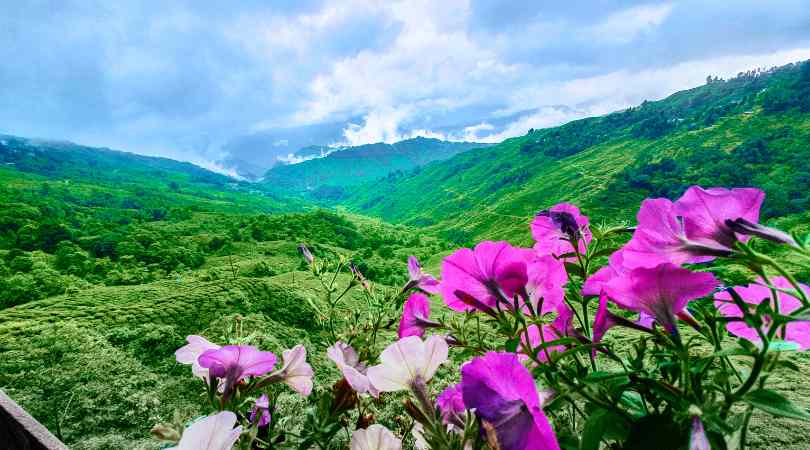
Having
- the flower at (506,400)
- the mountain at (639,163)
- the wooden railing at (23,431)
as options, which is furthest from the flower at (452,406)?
the mountain at (639,163)

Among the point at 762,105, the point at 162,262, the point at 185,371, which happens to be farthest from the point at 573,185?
the point at 185,371

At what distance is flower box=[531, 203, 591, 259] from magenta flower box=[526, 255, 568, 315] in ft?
0.40

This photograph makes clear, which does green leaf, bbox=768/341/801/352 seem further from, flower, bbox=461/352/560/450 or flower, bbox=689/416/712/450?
flower, bbox=461/352/560/450

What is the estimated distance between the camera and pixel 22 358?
7.05 feet

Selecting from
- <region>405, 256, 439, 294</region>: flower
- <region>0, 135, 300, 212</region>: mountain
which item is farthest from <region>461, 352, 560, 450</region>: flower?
<region>0, 135, 300, 212</region>: mountain

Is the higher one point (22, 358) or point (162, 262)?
point (22, 358)

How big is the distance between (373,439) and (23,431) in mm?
1067

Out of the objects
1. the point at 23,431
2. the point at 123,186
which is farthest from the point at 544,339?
the point at 123,186

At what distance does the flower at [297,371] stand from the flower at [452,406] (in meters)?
0.34

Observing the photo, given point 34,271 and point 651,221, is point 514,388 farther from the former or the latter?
point 34,271

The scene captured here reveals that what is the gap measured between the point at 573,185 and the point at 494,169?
45.2m

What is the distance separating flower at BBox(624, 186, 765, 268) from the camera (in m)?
0.65

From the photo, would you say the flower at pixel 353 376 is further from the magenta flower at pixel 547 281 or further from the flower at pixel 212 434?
the magenta flower at pixel 547 281

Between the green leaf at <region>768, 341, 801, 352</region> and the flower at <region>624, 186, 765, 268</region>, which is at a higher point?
the flower at <region>624, 186, 765, 268</region>
